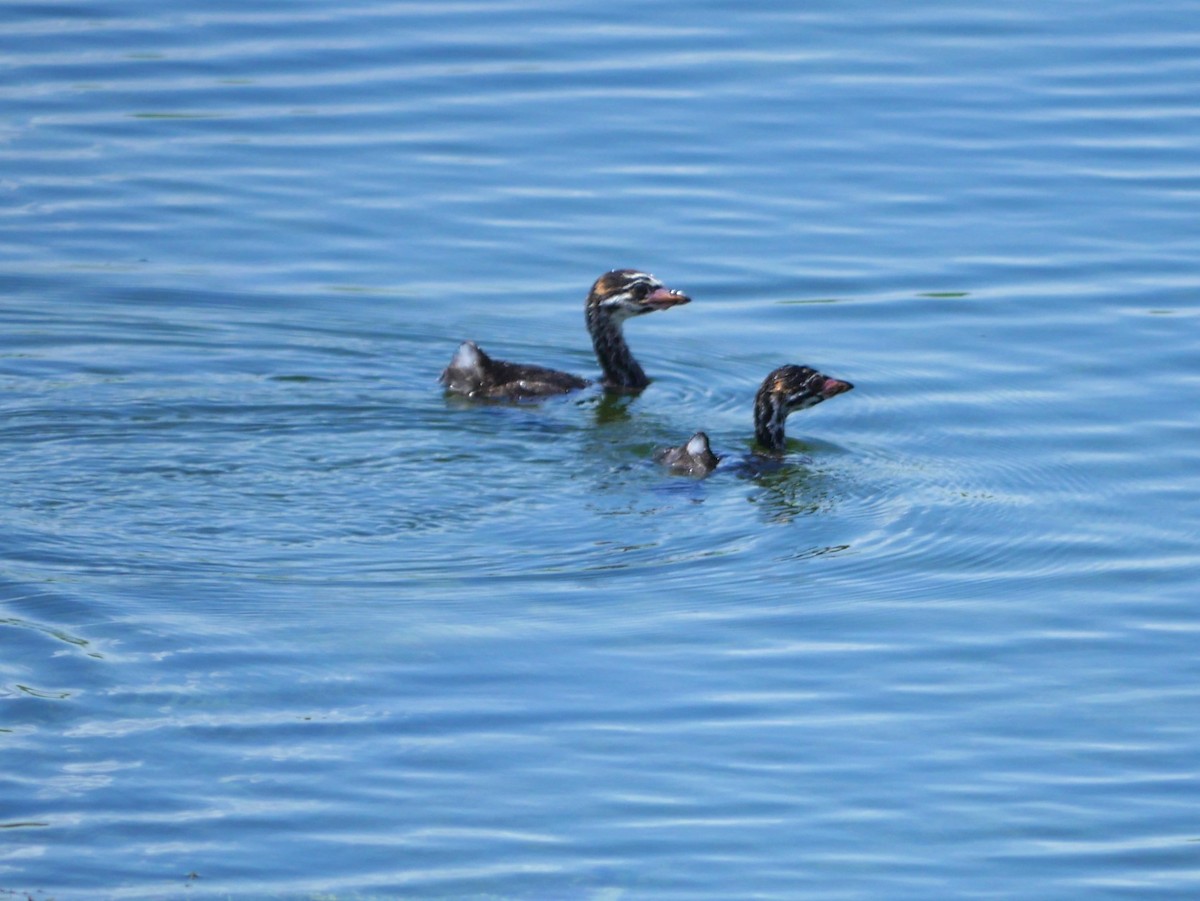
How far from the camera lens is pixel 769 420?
12.3m

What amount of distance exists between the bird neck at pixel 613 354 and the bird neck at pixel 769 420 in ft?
4.48

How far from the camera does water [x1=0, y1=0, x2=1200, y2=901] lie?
755 cm

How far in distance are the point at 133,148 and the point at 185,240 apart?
7.66 ft

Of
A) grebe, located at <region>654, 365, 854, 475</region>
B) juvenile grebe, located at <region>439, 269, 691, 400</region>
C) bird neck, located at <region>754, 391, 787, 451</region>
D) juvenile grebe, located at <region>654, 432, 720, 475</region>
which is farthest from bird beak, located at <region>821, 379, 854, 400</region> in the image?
juvenile grebe, located at <region>439, 269, 691, 400</region>

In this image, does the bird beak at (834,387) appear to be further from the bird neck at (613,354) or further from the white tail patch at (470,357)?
the white tail patch at (470,357)

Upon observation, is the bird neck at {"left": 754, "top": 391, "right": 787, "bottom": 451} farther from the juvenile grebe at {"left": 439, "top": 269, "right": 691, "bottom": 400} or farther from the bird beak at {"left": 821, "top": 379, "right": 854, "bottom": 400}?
the juvenile grebe at {"left": 439, "top": 269, "right": 691, "bottom": 400}

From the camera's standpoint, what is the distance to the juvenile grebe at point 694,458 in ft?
37.9

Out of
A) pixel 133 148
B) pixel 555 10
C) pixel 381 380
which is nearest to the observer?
pixel 381 380

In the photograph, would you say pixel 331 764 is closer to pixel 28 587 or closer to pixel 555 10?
pixel 28 587

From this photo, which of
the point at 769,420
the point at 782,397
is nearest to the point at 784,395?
the point at 782,397

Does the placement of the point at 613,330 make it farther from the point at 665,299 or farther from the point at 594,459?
the point at 594,459

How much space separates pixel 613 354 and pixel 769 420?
1.73 meters

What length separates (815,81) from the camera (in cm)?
1861

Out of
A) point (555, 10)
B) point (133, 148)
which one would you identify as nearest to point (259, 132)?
point (133, 148)
